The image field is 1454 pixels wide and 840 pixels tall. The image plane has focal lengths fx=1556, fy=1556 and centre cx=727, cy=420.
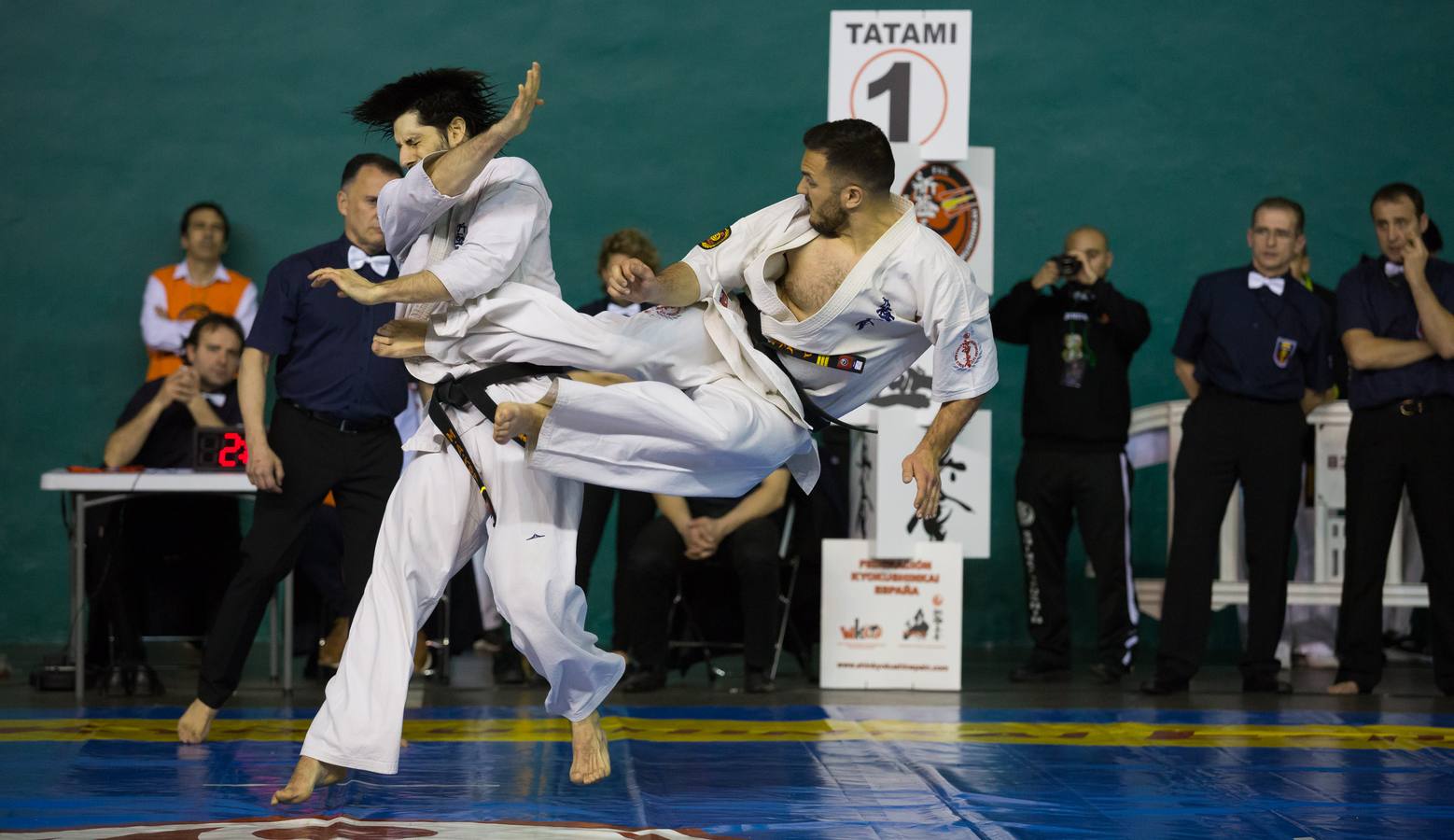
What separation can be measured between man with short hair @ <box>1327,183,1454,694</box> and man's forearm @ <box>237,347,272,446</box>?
151 inches

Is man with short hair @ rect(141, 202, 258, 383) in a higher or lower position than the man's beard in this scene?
higher

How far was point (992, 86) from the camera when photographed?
25.0ft

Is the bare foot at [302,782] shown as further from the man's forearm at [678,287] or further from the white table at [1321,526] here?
the white table at [1321,526]

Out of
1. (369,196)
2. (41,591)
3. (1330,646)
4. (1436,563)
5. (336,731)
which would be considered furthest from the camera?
(41,591)

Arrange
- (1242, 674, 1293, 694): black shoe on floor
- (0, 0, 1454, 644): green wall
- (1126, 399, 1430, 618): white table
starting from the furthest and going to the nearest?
(0, 0, 1454, 644): green wall
(1126, 399, 1430, 618): white table
(1242, 674, 1293, 694): black shoe on floor

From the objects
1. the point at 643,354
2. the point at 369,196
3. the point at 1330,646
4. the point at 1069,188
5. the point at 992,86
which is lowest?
the point at 1330,646

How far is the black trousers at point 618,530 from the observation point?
234 inches

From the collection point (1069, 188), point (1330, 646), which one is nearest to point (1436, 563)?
point (1330, 646)

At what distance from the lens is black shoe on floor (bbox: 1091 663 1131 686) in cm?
604

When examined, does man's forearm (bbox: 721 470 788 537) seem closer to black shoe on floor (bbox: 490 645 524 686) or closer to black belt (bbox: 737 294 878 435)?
black shoe on floor (bbox: 490 645 524 686)

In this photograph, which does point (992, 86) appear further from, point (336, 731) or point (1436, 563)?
point (336, 731)

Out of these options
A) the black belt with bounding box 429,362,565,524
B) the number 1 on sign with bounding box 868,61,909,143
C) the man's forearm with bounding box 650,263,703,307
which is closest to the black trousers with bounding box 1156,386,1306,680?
the number 1 on sign with bounding box 868,61,909,143

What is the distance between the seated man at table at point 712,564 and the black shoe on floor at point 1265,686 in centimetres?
176

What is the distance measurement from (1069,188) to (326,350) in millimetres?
4238
